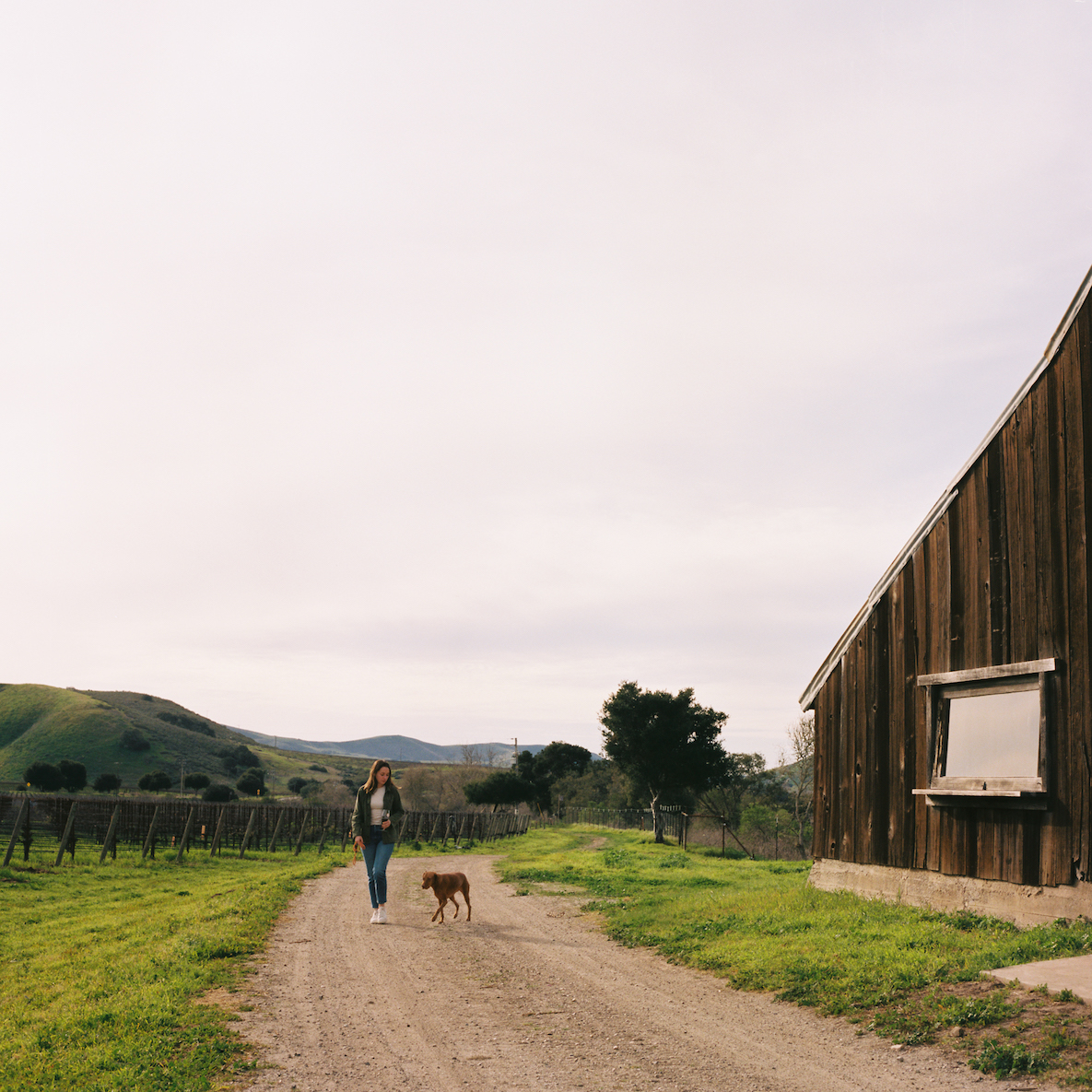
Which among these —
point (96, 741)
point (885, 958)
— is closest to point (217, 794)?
point (96, 741)

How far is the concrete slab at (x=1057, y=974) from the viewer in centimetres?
631

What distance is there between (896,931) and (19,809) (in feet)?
78.7

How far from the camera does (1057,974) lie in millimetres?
6703

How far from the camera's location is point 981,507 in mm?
10289

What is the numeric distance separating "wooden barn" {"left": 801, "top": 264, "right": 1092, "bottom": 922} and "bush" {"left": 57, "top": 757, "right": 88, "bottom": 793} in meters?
69.4

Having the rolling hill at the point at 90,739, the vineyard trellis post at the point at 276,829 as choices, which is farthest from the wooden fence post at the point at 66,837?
the rolling hill at the point at 90,739

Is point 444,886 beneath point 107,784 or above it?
above

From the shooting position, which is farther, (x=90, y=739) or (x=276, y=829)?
(x=90, y=739)

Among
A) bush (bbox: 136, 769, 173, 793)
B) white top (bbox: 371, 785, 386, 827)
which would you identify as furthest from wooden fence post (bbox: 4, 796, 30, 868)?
bush (bbox: 136, 769, 173, 793)

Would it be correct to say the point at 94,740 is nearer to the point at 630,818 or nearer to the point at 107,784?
the point at 107,784

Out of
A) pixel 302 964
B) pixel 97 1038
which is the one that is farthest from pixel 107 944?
pixel 97 1038

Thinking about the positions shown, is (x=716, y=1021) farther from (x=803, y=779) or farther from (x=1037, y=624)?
(x=803, y=779)

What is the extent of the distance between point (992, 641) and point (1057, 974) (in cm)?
401

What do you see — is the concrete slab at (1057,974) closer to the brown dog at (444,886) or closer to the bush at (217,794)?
the brown dog at (444,886)
